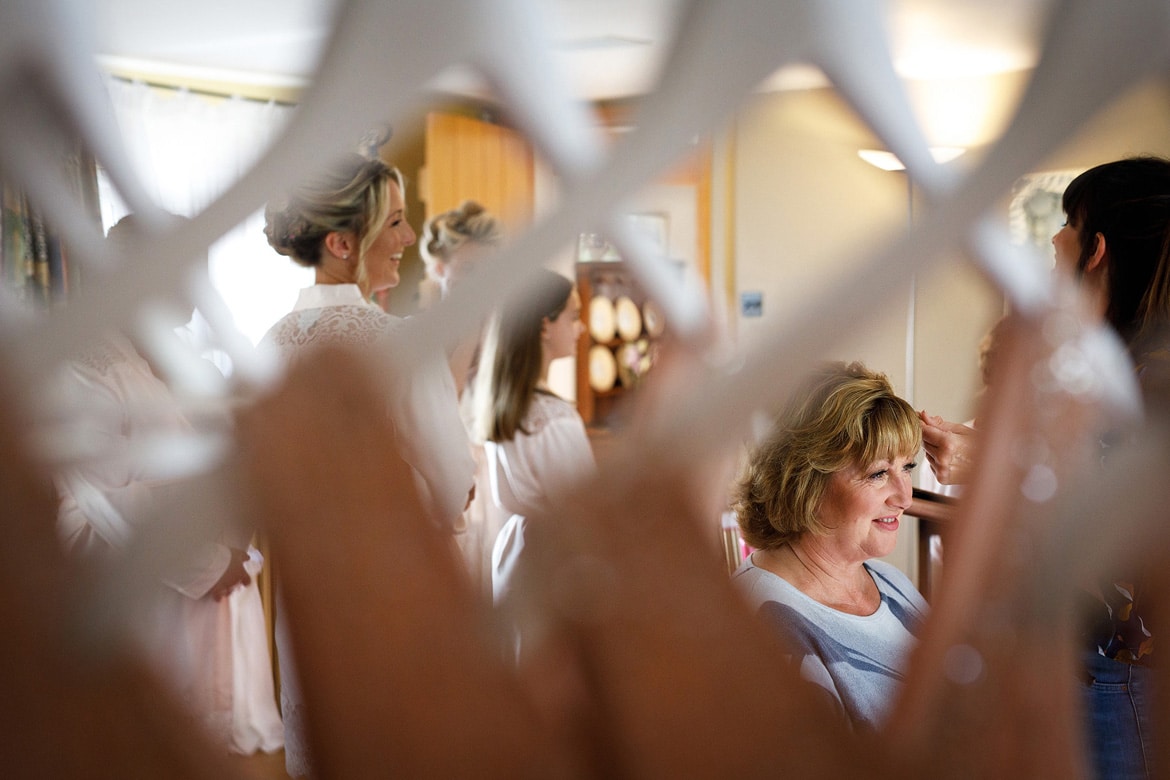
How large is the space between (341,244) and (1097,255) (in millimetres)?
924

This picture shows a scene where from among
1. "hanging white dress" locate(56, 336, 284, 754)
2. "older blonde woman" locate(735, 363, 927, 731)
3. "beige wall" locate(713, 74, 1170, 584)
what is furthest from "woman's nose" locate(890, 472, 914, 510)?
"hanging white dress" locate(56, 336, 284, 754)

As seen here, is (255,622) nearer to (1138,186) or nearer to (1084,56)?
(1138,186)

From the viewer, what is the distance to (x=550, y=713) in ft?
0.46

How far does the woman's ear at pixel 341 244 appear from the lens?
1250mm

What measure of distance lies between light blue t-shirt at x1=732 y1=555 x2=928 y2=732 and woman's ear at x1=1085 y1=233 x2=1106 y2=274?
46 cm

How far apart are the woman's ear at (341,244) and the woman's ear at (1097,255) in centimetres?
90

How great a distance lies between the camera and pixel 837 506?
46.2 inches

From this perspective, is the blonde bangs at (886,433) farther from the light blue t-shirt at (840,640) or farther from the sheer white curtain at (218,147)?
the sheer white curtain at (218,147)

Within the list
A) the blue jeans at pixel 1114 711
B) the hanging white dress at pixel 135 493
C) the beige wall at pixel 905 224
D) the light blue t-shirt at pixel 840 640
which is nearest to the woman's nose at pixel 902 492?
the light blue t-shirt at pixel 840 640

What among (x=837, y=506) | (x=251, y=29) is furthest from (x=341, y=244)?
(x=251, y=29)

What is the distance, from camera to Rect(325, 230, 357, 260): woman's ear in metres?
1.25

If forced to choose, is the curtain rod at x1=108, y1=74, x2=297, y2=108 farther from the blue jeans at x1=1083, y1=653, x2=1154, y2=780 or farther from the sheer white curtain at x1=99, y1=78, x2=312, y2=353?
the blue jeans at x1=1083, y1=653, x2=1154, y2=780

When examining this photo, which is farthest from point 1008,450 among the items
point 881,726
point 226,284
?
point 226,284

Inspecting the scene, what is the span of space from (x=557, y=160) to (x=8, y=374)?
0.10 metres
